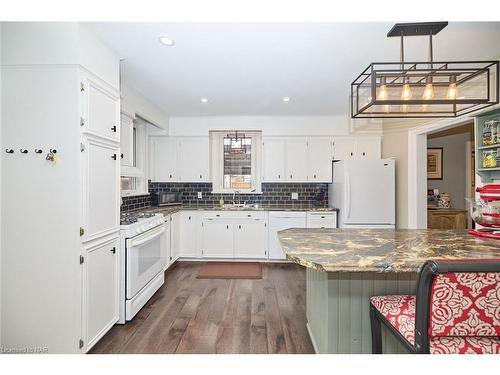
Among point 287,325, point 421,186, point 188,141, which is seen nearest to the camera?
point 287,325

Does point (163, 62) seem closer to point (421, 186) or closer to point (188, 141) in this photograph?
point (188, 141)

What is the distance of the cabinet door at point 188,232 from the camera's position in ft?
14.7

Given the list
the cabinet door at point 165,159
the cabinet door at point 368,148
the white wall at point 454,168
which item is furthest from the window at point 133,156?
the white wall at point 454,168

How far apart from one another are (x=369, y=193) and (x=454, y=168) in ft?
8.05

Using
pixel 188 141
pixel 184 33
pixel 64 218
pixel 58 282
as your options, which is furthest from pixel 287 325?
pixel 188 141

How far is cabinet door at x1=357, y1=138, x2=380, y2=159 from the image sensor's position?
15.3ft

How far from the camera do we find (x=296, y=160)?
4742 millimetres

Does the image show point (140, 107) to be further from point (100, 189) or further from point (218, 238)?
point (218, 238)

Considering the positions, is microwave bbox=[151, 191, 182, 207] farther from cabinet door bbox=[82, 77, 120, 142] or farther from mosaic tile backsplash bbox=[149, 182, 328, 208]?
cabinet door bbox=[82, 77, 120, 142]

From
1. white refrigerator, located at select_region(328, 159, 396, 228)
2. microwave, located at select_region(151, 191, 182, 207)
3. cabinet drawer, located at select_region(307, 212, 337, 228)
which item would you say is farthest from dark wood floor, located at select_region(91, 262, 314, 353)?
microwave, located at select_region(151, 191, 182, 207)

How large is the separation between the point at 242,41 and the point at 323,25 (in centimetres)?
64

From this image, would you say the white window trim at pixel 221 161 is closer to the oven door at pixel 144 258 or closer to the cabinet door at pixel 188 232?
the cabinet door at pixel 188 232

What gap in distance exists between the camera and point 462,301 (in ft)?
3.60

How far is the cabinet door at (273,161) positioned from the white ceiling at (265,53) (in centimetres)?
124
